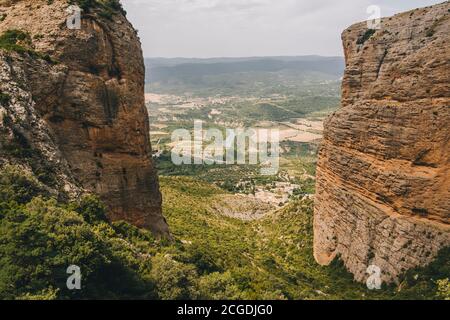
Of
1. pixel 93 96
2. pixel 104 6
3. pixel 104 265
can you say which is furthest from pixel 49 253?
pixel 104 6

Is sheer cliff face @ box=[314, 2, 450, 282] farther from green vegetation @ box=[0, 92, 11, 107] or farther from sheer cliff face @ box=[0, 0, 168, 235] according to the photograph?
green vegetation @ box=[0, 92, 11, 107]

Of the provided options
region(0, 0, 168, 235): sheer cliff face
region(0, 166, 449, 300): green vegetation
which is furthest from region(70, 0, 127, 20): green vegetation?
region(0, 166, 449, 300): green vegetation

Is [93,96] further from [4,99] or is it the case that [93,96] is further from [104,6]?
[104,6]

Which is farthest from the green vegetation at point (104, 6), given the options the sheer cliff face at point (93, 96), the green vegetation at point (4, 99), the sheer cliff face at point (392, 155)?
the sheer cliff face at point (392, 155)
